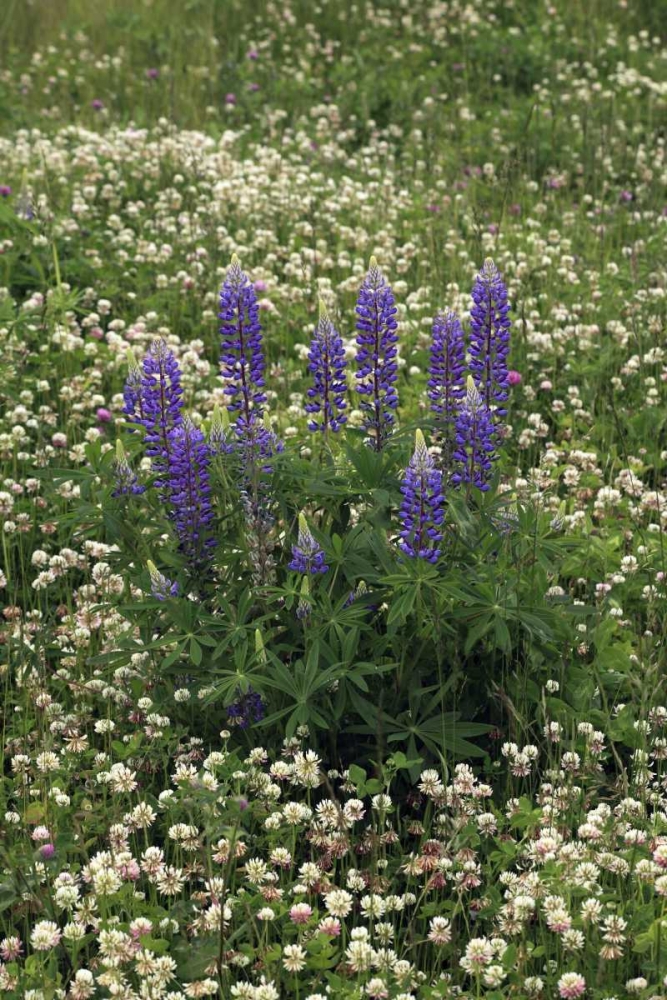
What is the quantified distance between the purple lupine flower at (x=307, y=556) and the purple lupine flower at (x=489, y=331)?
32.7 inches

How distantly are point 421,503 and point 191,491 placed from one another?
2.37 ft

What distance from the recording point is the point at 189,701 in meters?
3.78

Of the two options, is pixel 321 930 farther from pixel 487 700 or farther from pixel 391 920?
pixel 487 700

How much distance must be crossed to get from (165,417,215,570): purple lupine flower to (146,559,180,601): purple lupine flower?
0.12m

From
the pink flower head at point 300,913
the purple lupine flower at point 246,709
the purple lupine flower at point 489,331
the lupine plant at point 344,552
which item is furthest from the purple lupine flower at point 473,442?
the pink flower head at point 300,913

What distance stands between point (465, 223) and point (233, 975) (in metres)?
5.90

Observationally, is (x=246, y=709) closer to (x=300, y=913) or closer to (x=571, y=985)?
(x=300, y=913)

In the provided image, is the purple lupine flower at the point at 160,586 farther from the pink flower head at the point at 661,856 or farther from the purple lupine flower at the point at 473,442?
the pink flower head at the point at 661,856

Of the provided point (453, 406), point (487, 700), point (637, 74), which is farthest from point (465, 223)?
point (487, 700)

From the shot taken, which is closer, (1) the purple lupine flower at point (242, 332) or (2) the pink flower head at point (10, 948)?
(2) the pink flower head at point (10, 948)

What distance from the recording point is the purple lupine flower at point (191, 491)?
3.71 meters

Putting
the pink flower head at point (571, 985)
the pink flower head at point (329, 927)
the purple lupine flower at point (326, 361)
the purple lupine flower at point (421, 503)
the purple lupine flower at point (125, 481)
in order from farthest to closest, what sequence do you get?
the purple lupine flower at point (326, 361) → the purple lupine flower at point (125, 481) → the purple lupine flower at point (421, 503) → the pink flower head at point (329, 927) → the pink flower head at point (571, 985)

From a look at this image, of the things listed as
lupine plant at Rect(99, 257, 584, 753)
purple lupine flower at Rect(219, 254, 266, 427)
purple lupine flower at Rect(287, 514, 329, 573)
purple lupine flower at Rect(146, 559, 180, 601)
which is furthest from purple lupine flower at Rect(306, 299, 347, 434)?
purple lupine flower at Rect(146, 559, 180, 601)

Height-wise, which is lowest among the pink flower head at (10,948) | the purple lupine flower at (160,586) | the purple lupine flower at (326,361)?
the pink flower head at (10,948)
